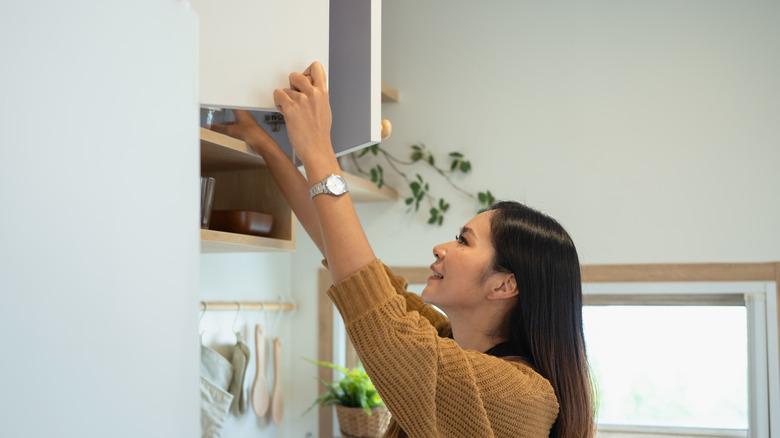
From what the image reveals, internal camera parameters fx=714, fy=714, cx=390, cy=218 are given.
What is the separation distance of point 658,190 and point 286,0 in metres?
1.64

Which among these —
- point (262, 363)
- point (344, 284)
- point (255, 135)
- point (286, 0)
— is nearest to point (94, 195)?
point (344, 284)

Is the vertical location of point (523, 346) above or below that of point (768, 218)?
below

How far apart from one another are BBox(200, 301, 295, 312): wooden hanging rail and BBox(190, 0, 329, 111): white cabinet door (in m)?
1.15

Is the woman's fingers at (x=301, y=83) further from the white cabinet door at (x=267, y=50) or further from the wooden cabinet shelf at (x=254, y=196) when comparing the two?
the wooden cabinet shelf at (x=254, y=196)

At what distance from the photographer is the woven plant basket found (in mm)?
2221

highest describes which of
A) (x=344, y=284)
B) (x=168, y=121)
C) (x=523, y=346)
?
(x=168, y=121)

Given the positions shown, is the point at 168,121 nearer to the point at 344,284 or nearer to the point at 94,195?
the point at 94,195

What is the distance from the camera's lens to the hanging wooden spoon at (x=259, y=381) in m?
2.25

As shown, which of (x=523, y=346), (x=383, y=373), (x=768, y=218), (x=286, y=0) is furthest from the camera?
(x=768, y=218)

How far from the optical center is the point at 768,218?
2.14 meters

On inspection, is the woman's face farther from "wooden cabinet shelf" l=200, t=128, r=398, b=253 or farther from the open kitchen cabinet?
"wooden cabinet shelf" l=200, t=128, r=398, b=253

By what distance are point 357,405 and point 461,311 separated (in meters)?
1.25

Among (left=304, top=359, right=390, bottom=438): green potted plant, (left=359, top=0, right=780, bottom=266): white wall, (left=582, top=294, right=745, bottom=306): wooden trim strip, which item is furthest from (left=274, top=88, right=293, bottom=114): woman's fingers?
(left=582, top=294, right=745, bottom=306): wooden trim strip

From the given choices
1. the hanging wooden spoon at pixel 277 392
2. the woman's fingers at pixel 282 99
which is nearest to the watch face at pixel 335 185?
the woman's fingers at pixel 282 99
